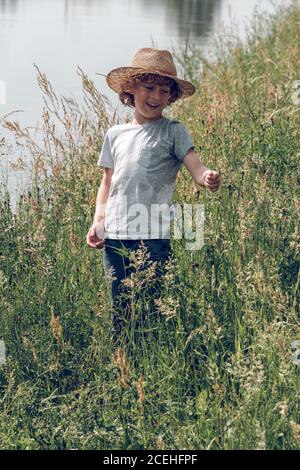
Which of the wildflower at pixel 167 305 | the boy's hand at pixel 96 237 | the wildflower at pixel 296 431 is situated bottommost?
the wildflower at pixel 296 431

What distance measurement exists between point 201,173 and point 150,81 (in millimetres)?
513

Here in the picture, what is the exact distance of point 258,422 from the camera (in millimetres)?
3178

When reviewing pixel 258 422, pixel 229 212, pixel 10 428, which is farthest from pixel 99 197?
pixel 258 422

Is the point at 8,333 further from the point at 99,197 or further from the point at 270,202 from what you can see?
the point at 270,202

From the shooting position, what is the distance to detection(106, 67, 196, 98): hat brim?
4.24 meters

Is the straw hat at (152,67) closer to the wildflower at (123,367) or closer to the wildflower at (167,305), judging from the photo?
the wildflower at (167,305)

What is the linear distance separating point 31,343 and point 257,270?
34.3 inches

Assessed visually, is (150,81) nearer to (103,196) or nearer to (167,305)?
(103,196)

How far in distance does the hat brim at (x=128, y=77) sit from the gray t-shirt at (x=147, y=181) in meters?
0.20

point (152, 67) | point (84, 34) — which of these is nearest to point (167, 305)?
point (152, 67)

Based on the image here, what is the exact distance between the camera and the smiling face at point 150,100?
4.20 m

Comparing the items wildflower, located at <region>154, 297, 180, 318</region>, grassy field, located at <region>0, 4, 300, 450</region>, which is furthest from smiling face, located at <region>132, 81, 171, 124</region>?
wildflower, located at <region>154, 297, 180, 318</region>

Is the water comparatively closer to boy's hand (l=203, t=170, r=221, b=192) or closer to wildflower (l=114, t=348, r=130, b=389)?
boy's hand (l=203, t=170, r=221, b=192)

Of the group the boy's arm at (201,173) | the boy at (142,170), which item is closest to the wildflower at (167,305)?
the boy at (142,170)
